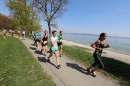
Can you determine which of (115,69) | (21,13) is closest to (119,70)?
(115,69)

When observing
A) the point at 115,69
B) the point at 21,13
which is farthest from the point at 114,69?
the point at 21,13

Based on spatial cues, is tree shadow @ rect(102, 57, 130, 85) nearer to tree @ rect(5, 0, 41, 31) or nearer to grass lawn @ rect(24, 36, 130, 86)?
grass lawn @ rect(24, 36, 130, 86)

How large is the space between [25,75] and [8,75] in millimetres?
738

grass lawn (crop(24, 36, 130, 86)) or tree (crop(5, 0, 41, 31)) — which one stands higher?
tree (crop(5, 0, 41, 31))

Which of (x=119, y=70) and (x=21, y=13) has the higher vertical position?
(x=21, y=13)

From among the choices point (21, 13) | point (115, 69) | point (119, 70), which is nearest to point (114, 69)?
point (115, 69)

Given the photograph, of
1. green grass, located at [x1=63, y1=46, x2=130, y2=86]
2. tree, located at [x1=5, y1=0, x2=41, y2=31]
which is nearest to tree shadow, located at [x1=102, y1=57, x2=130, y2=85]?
green grass, located at [x1=63, y1=46, x2=130, y2=86]

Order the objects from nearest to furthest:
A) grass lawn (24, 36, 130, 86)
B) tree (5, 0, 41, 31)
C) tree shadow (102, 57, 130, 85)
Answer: grass lawn (24, 36, 130, 86), tree shadow (102, 57, 130, 85), tree (5, 0, 41, 31)

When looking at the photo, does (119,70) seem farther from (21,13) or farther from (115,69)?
(21,13)

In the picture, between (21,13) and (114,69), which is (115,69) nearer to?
(114,69)

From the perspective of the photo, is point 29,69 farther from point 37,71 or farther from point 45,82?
point 45,82

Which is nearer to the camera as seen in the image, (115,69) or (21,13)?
(115,69)

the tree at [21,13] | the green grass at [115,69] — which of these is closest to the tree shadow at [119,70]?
the green grass at [115,69]

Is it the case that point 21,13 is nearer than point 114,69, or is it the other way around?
point 114,69
